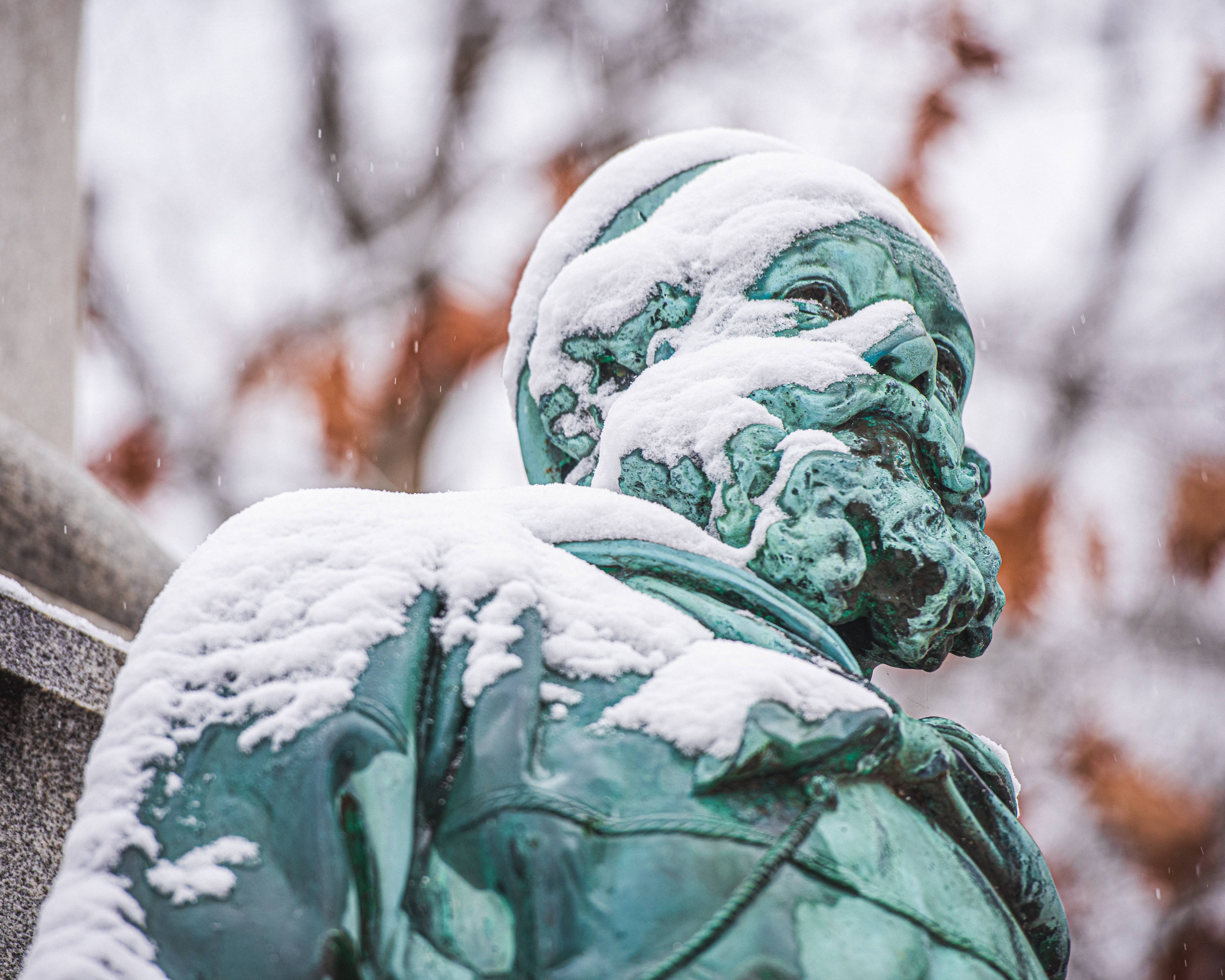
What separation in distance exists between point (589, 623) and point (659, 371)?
55 centimetres

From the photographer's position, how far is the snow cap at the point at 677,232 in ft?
7.34

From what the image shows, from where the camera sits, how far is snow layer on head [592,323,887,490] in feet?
6.72

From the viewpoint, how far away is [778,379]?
6.79 ft

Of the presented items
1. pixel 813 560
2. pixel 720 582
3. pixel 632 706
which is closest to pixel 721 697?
pixel 632 706

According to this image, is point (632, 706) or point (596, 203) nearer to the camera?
point (632, 706)

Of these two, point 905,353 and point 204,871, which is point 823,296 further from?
point 204,871

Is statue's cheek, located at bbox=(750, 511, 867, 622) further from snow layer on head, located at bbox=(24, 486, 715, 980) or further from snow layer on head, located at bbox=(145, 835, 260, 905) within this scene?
snow layer on head, located at bbox=(145, 835, 260, 905)

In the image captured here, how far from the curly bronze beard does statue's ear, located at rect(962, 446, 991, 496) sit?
0.45 ft

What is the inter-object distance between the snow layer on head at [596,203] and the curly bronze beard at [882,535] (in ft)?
1.95

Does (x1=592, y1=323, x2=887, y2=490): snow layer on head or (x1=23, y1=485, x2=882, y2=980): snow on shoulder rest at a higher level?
(x1=592, y1=323, x2=887, y2=490): snow layer on head

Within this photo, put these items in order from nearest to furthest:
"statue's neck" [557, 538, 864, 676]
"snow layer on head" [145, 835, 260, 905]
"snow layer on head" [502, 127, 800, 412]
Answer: "snow layer on head" [145, 835, 260, 905] < "statue's neck" [557, 538, 864, 676] < "snow layer on head" [502, 127, 800, 412]

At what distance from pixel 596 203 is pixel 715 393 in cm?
59

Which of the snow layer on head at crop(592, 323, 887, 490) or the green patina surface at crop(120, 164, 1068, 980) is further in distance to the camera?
the snow layer on head at crop(592, 323, 887, 490)

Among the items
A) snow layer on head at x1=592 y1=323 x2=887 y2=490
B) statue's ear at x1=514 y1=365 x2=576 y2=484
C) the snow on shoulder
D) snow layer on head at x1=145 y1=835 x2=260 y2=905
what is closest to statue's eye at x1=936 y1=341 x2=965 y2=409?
snow layer on head at x1=592 y1=323 x2=887 y2=490
